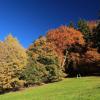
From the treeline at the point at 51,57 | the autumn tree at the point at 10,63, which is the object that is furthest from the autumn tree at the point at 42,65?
the autumn tree at the point at 10,63

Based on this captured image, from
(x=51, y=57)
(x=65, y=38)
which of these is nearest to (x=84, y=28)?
(x=65, y=38)

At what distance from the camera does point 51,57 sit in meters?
66.1

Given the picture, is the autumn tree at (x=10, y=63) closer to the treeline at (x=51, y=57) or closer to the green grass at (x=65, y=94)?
the treeline at (x=51, y=57)

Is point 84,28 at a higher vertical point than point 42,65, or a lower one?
higher

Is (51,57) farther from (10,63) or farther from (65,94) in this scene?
(65,94)

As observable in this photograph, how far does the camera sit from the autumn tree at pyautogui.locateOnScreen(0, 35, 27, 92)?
5300cm

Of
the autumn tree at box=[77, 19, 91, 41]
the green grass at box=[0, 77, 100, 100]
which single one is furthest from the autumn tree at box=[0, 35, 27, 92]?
the autumn tree at box=[77, 19, 91, 41]

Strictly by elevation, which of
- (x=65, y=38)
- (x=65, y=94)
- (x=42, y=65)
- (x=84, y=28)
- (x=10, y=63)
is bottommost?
(x=65, y=94)

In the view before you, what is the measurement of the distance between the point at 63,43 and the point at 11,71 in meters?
26.6

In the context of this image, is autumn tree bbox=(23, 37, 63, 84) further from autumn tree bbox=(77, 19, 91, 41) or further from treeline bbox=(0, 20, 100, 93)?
autumn tree bbox=(77, 19, 91, 41)

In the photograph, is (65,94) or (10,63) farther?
(10,63)

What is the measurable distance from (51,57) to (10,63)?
1425cm

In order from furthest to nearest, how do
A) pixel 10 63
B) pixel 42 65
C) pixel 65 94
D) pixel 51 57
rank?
pixel 51 57, pixel 42 65, pixel 10 63, pixel 65 94

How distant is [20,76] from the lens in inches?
2242
